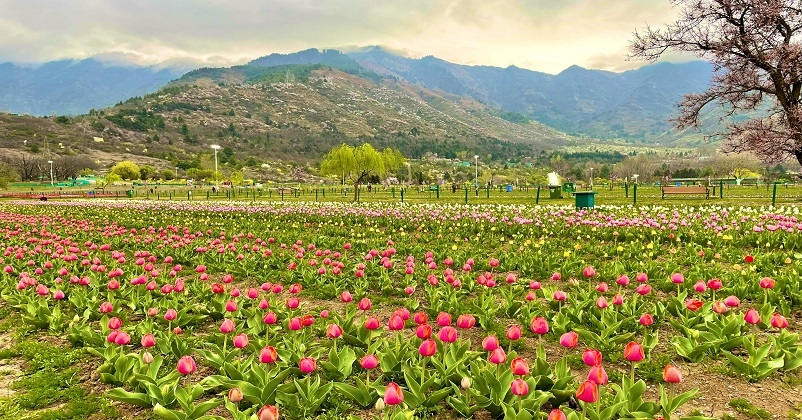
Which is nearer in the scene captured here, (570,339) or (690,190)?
(570,339)

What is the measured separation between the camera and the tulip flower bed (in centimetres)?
371

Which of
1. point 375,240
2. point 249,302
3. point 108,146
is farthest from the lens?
point 108,146

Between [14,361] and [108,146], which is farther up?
[108,146]

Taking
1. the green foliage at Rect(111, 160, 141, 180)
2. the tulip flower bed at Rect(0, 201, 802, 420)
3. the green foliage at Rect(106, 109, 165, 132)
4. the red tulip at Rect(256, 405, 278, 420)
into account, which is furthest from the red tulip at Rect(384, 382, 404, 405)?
the green foliage at Rect(106, 109, 165, 132)

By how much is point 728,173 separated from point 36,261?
12484 centimetres

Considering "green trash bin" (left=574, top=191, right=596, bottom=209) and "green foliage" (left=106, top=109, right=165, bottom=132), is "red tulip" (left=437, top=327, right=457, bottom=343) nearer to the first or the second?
A: "green trash bin" (left=574, top=191, right=596, bottom=209)

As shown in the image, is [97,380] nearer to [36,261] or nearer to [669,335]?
[669,335]

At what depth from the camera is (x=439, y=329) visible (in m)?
5.94

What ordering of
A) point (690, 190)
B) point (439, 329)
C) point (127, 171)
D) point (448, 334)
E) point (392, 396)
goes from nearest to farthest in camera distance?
point (392, 396) → point (448, 334) → point (439, 329) → point (690, 190) → point (127, 171)

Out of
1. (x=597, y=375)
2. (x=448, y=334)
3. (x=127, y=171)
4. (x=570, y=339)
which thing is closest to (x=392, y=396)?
(x=448, y=334)

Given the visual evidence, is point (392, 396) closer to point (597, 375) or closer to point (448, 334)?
point (448, 334)

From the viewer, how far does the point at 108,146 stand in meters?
159

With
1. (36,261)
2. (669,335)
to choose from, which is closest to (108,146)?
(36,261)

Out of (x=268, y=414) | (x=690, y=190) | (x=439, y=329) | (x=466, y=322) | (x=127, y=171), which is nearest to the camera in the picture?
(x=268, y=414)
